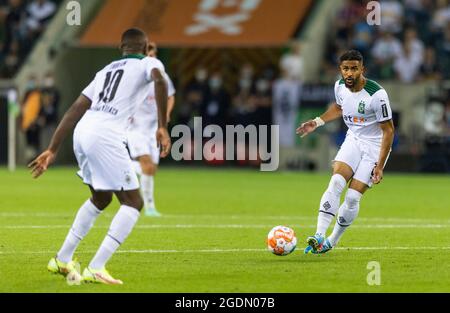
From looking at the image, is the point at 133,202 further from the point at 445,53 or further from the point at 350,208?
the point at 445,53

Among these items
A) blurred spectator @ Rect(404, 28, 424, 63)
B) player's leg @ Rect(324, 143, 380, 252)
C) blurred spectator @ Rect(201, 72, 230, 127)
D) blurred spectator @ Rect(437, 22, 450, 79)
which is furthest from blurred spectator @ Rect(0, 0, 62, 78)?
player's leg @ Rect(324, 143, 380, 252)

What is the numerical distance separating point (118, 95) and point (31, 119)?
22451 millimetres

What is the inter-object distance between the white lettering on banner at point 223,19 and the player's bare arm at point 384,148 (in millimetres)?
20319

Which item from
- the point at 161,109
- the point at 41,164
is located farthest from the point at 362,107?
the point at 41,164

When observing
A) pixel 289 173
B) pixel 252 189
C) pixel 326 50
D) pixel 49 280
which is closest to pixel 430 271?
pixel 49 280

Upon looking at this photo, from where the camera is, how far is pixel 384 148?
508 inches

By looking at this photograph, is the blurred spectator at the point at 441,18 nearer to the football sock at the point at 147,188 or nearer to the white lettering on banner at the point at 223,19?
the white lettering on banner at the point at 223,19

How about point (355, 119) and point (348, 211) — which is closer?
point (348, 211)

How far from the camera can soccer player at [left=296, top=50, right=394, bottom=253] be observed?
13023 millimetres

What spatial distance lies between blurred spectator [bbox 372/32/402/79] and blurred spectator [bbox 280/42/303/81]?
1.95 meters

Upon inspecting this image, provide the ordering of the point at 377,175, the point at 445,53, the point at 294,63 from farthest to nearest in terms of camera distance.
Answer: the point at 294,63 → the point at 445,53 → the point at 377,175

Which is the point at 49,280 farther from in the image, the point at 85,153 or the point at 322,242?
the point at 322,242

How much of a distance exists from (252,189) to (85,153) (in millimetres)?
14269

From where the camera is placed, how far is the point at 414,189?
24781 millimetres
